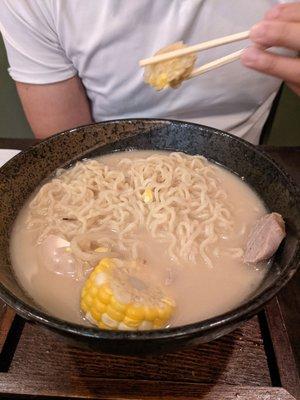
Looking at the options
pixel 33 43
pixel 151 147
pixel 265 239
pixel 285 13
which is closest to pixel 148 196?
pixel 151 147

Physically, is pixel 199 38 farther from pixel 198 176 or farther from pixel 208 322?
pixel 208 322

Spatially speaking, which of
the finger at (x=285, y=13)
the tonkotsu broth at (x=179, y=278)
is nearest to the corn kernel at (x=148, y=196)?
the tonkotsu broth at (x=179, y=278)

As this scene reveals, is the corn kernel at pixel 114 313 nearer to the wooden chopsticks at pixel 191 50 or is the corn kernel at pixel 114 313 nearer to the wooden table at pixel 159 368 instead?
the wooden table at pixel 159 368

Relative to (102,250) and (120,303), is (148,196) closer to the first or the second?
(102,250)

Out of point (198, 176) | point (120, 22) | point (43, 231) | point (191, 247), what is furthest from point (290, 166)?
point (43, 231)

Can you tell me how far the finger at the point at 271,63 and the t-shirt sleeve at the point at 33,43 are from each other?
946 mm

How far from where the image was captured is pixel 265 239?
1156 mm

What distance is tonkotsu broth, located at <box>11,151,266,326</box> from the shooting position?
1.07 m

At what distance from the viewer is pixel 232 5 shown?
1.71m

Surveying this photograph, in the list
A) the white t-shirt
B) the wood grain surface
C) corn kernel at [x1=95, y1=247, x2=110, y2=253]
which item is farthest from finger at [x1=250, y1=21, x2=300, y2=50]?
the wood grain surface

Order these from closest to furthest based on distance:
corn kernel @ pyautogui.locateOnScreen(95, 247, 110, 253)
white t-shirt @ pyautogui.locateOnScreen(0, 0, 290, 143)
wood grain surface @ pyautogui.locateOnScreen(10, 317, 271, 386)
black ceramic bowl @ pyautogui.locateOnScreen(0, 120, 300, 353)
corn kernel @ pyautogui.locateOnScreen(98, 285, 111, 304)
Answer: black ceramic bowl @ pyautogui.locateOnScreen(0, 120, 300, 353) < corn kernel @ pyautogui.locateOnScreen(98, 285, 111, 304) < wood grain surface @ pyautogui.locateOnScreen(10, 317, 271, 386) < corn kernel @ pyautogui.locateOnScreen(95, 247, 110, 253) < white t-shirt @ pyautogui.locateOnScreen(0, 0, 290, 143)

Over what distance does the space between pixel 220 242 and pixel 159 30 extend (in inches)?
38.0

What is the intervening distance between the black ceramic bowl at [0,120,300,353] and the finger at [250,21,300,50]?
344 millimetres

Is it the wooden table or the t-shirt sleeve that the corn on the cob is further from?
the t-shirt sleeve
